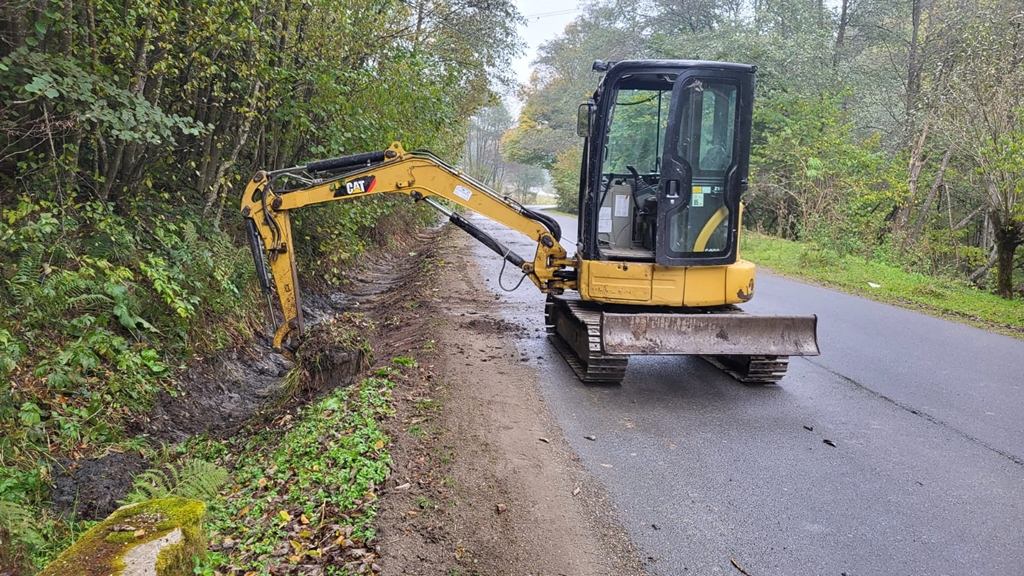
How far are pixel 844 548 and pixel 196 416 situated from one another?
5.33 meters

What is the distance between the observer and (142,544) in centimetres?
248

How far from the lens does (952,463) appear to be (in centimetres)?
441

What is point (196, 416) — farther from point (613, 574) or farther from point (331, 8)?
point (331, 8)

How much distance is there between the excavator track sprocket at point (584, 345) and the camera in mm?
5773

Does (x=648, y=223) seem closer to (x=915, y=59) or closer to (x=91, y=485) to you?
(x=91, y=485)

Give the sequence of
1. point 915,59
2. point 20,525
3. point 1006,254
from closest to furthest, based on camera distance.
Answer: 1. point 20,525
2. point 1006,254
3. point 915,59

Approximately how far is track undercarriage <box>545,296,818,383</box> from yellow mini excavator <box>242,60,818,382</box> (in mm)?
11

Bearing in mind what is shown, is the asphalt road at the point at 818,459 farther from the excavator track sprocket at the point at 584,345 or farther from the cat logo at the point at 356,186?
the cat logo at the point at 356,186

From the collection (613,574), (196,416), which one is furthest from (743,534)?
(196,416)

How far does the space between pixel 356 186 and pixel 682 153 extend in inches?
129

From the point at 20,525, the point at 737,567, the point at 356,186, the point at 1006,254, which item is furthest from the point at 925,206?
the point at 20,525

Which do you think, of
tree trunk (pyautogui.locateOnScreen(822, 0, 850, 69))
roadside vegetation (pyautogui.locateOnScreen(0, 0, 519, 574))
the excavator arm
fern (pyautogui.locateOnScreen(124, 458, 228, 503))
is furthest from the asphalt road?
tree trunk (pyautogui.locateOnScreen(822, 0, 850, 69))

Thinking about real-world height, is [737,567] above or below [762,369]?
below

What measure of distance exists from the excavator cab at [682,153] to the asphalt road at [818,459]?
139cm
